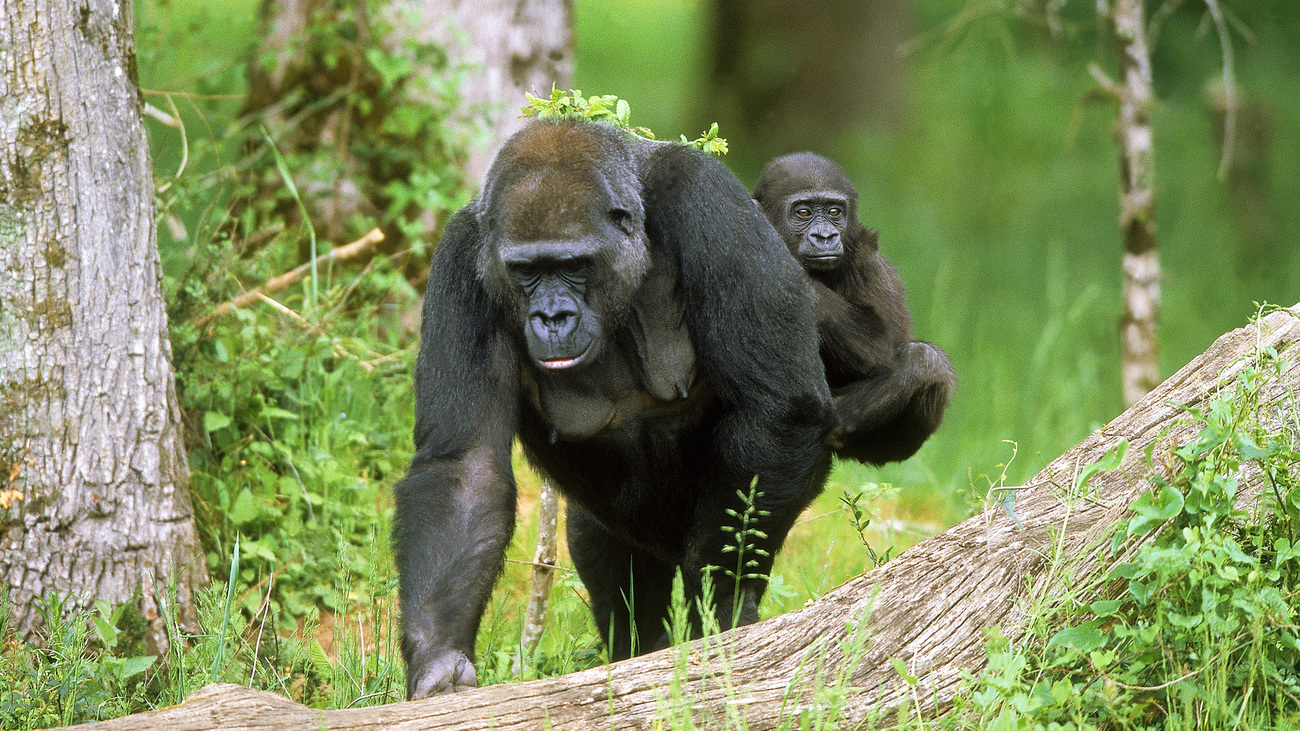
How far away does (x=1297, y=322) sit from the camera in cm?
265

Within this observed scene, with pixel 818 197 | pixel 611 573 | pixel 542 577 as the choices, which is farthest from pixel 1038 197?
pixel 542 577

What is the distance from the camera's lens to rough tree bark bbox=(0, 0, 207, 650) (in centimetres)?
323

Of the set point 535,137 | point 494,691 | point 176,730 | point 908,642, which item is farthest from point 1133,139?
point 176,730

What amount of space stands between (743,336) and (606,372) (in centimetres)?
43

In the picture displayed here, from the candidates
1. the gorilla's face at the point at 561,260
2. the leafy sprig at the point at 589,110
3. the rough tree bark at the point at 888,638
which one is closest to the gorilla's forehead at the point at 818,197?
the leafy sprig at the point at 589,110

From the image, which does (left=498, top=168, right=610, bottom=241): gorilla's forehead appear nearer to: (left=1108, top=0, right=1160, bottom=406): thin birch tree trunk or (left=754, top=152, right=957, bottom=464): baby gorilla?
(left=754, top=152, right=957, bottom=464): baby gorilla

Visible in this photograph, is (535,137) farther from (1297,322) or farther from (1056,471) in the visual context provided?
(1297,322)

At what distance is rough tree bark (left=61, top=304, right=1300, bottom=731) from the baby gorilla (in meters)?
0.82

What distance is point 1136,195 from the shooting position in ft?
18.4

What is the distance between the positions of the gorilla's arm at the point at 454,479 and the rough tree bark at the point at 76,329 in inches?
30.9

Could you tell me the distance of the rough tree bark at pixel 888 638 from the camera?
225 cm

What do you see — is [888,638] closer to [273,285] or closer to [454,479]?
[454,479]

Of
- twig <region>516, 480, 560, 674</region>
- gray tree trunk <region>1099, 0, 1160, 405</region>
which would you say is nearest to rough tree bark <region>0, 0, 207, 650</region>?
twig <region>516, 480, 560, 674</region>

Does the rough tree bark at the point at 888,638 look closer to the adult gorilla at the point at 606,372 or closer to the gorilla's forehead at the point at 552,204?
the adult gorilla at the point at 606,372
